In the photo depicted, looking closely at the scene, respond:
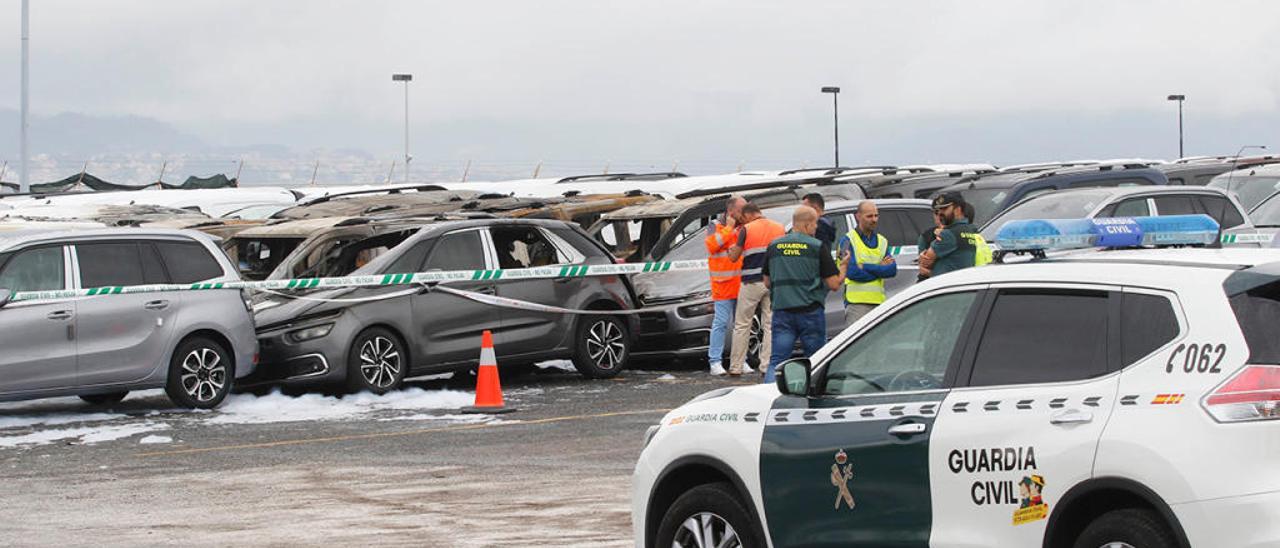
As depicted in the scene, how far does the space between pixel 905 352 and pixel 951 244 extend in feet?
24.4

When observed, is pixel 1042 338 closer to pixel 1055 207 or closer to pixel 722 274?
pixel 722 274

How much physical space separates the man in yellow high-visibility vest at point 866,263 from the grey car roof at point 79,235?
6.19 m

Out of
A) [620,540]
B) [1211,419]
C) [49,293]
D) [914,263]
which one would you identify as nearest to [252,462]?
[49,293]

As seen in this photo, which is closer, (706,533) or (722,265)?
(706,533)

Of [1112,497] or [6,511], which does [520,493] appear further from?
[1112,497]

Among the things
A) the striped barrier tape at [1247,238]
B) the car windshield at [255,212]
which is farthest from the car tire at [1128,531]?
the car windshield at [255,212]

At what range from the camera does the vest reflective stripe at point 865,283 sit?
15.9 m

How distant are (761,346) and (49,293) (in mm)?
7051

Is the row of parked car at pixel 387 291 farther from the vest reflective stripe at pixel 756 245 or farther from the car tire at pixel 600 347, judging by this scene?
the vest reflective stripe at pixel 756 245

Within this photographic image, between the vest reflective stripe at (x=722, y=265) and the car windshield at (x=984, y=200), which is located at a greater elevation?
the car windshield at (x=984, y=200)

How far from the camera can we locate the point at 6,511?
12188mm

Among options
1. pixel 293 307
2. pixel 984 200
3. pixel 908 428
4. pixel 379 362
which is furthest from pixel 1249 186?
pixel 908 428

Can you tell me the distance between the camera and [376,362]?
715 inches

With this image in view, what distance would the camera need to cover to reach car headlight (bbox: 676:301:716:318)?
66.6 ft
